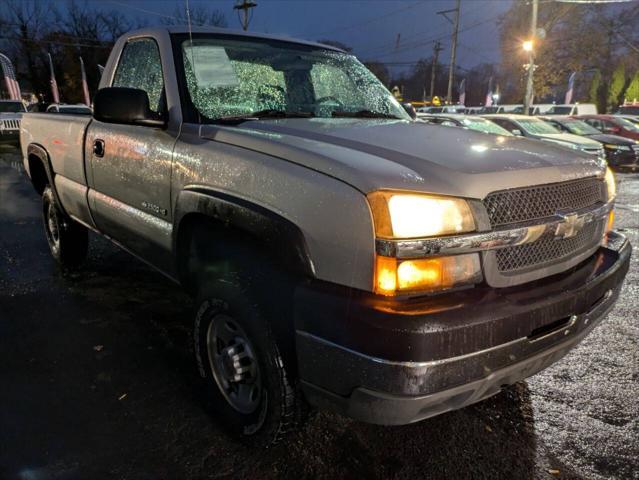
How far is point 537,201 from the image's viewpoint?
195cm

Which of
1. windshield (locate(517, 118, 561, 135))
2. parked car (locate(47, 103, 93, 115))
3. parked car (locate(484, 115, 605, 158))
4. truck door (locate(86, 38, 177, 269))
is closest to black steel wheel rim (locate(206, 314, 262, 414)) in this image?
truck door (locate(86, 38, 177, 269))

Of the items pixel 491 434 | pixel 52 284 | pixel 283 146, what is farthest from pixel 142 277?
pixel 491 434

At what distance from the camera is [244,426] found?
2.31 meters

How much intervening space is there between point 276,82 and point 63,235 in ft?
9.25

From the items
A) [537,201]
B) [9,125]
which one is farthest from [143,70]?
[9,125]

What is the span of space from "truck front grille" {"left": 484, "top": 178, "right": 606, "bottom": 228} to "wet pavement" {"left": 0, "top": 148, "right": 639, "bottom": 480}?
117 centimetres

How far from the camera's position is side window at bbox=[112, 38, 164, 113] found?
299 centimetres

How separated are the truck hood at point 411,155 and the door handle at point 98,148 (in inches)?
49.2

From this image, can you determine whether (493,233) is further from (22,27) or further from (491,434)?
(22,27)

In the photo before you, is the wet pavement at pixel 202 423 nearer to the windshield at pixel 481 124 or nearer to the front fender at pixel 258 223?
the front fender at pixel 258 223

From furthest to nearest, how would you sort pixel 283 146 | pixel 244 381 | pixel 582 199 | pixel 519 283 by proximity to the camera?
pixel 244 381 < pixel 582 199 < pixel 283 146 < pixel 519 283

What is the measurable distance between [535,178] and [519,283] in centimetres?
44

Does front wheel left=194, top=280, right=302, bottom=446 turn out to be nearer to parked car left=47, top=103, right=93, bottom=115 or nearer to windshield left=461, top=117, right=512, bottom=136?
parked car left=47, top=103, right=93, bottom=115

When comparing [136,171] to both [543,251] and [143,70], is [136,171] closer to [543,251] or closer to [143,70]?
[143,70]
